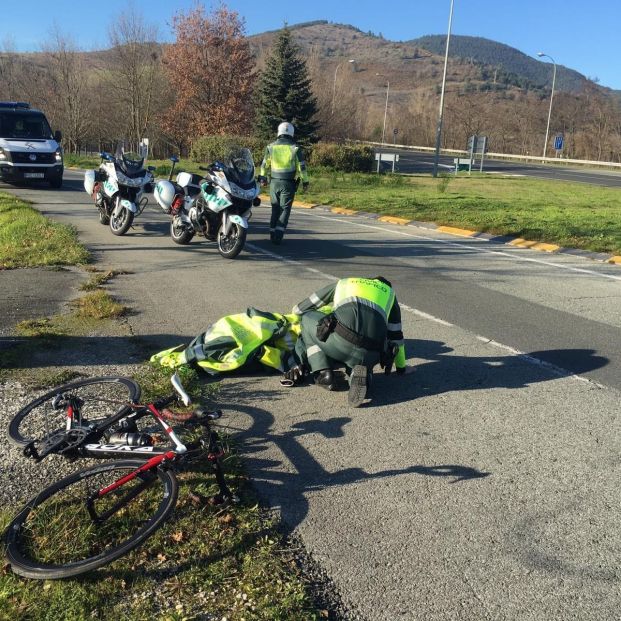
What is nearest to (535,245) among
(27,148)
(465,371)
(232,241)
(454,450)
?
(232,241)

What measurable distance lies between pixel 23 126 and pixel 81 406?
20.3 metres

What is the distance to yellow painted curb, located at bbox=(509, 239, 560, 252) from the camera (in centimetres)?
1268

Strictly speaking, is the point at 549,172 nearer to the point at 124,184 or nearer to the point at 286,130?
the point at 286,130

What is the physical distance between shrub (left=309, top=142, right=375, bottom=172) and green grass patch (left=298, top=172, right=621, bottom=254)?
2695 mm

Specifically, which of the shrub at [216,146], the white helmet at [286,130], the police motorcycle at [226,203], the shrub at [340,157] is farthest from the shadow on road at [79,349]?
the shrub at [216,146]

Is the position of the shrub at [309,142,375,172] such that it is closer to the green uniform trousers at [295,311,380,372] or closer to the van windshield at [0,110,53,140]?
the van windshield at [0,110,53,140]

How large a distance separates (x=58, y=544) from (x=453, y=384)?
3.32m

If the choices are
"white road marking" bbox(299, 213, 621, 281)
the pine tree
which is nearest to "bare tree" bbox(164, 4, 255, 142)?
the pine tree

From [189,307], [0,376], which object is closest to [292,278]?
[189,307]

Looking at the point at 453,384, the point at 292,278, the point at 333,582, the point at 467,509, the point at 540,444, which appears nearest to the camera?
the point at 333,582

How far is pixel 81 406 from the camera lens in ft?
12.7

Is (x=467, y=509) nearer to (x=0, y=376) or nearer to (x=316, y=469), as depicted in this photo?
(x=316, y=469)

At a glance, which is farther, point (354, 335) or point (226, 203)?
point (226, 203)

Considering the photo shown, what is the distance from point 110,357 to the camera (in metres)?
5.53
